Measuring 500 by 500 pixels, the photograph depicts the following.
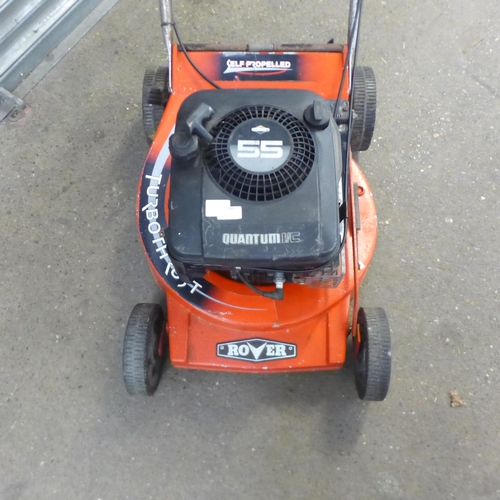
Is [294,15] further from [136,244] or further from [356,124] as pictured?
[136,244]

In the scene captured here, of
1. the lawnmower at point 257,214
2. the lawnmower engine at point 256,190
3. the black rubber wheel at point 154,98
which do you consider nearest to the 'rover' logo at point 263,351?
the lawnmower at point 257,214

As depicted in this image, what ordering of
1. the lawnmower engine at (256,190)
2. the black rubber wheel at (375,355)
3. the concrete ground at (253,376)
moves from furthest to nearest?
the concrete ground at (253,376), the black rubber wheel at (375,355), the lawnmower engine at (256,190)

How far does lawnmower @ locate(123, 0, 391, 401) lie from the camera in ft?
3.24

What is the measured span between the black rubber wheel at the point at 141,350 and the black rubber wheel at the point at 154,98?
0.57m

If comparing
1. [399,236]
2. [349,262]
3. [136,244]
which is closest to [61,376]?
[136,244]

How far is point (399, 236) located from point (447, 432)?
66cm

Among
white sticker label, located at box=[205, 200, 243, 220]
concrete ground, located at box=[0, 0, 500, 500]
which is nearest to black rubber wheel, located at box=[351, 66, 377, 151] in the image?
concrete ground, located at box=[0, 0, 500, 500]

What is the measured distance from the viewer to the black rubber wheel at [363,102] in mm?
1541

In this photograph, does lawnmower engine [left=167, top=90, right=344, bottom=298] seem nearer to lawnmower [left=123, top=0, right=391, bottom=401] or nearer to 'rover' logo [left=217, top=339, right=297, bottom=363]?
lawnmower [left=123, top=0, right=391, bottom=401]

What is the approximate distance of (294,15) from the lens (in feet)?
6.51

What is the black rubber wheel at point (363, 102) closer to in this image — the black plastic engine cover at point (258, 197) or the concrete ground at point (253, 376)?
the concrete ground at point (253, 376)

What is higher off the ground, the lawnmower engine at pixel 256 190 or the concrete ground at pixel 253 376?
the lawnmower engine at pixel 256 190

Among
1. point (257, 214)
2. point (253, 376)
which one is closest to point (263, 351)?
point (253, 376)

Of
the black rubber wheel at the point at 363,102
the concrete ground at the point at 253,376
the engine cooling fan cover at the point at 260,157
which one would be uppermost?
the engine cooling fan cover at the point at 260,157
